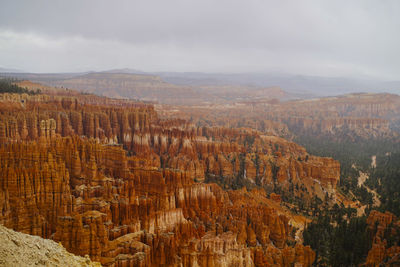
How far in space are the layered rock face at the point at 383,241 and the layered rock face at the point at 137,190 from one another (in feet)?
16.7

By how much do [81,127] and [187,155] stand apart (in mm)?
16893

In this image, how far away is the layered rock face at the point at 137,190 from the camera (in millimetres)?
23312

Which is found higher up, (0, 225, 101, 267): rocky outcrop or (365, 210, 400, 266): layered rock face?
(0, 225, 101, 267): rocky outcrop

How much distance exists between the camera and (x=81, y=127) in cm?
5238

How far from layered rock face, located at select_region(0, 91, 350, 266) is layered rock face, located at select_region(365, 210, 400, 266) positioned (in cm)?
509

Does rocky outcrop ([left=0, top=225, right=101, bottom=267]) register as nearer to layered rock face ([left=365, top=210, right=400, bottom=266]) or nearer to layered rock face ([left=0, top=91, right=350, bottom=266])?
layered rock face ([left=0, top=91, right=350, bottom=266])

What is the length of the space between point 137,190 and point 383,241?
23.0 m

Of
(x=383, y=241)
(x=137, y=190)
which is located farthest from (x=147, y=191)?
(x=383, y=241)

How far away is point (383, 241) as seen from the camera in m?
31.2

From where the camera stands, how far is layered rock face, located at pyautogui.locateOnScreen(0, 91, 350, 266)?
76.5 ft

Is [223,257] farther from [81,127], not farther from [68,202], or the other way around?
[81,127]

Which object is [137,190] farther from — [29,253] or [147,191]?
[29,253]

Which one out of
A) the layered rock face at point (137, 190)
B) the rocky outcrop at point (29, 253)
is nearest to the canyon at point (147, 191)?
the layered rock face at point (137, 190)

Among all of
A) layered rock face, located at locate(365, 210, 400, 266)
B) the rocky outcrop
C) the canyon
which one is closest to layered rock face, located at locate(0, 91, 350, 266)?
the canyon
